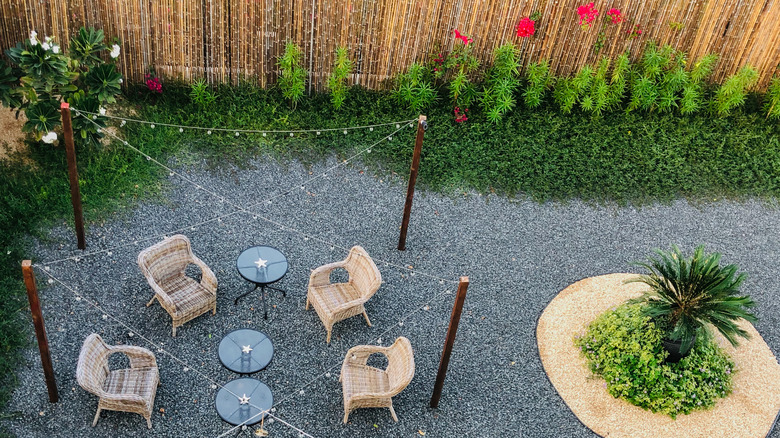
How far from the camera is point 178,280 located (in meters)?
8.58

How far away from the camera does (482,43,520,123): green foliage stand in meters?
11.7

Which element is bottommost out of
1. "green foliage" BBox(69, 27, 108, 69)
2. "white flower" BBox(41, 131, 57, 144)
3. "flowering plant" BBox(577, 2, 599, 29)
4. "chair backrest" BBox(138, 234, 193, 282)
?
"chair backrest" BBox(138, 234, 193, 282)

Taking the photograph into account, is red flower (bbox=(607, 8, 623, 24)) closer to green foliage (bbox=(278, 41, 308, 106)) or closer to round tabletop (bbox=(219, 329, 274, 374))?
green foliage (bbox=(278, 41, 308, 106))

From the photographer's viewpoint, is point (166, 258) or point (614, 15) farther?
point (614, 15)

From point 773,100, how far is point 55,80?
11661 millimetres

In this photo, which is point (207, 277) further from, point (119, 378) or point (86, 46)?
point (86, 46)

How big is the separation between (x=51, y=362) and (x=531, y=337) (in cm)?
559

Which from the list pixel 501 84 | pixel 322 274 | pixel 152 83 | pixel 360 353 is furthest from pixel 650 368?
Result: pixel 152 83

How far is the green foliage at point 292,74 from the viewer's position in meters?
11.1

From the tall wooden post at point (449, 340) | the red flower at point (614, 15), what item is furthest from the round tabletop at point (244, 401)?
the red flower at point (614, 15)

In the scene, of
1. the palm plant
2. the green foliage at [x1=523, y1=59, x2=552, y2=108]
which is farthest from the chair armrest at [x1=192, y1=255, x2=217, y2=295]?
the green foliage at [x1=523, y1=59, x2=552, y2=108]

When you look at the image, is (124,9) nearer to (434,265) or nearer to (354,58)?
(354,58)

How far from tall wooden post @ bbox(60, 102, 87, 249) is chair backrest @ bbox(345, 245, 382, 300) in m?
3.41

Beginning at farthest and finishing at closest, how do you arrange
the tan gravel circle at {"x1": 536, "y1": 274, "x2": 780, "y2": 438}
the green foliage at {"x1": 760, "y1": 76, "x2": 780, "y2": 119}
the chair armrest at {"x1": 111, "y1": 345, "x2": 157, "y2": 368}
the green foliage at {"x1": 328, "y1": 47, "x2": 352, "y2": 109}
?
the green foliage at {"x1": 760, "y1": 76, "x2": 780, "y2": 119}, the green foliage at {"x1": 328, "y1": 47, "x2": 352, "y2": 109}, the tan gravel circle at {"x1": 536, "y1": 274, "x2": 780, "y2": 438}, the chair armrest at {"x1": 111, "y1": 345, "x2": 157, "y2": 368}
